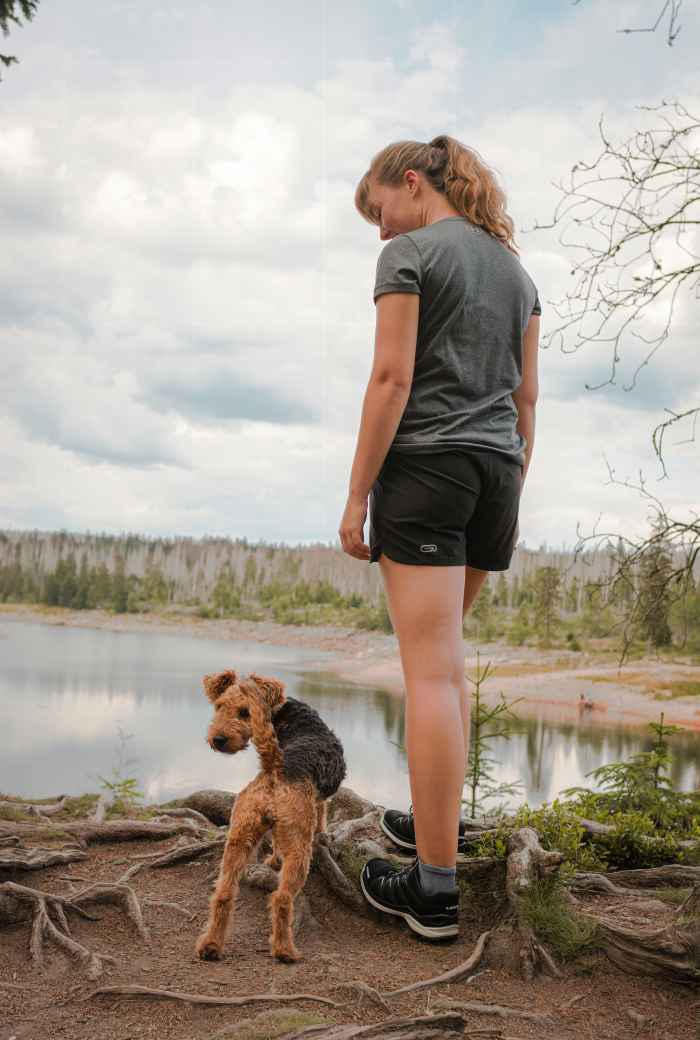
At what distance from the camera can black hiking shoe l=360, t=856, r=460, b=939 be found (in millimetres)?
2533

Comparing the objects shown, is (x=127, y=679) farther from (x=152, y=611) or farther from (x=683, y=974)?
(x=683, y=974)

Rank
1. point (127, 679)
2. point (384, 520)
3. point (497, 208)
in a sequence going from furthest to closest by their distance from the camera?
point (127, 679)
point (497, 208)
point (384, 520)

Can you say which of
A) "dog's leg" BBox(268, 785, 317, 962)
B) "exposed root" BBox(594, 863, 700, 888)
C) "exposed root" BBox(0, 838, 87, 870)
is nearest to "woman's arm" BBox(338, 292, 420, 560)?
"dog's leg" BBox(268, 785, 317, 962)

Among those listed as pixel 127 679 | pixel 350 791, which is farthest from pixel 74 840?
pixel 127 679

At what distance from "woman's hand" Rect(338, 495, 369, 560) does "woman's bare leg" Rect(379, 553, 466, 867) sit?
84mm

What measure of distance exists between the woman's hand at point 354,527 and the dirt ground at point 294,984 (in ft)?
3.82

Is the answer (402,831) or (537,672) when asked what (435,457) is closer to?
(402,831)

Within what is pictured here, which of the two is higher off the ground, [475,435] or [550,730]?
[475,435]

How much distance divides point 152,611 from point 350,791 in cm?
3501

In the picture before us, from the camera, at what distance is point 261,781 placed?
8.13 ft

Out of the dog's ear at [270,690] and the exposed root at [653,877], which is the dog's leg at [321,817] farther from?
the exposed root at [653,877]

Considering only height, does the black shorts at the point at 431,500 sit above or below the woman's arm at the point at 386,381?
below

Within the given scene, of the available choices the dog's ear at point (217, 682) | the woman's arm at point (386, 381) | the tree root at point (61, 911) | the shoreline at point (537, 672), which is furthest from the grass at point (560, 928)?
the shoreline at point (537, 672)

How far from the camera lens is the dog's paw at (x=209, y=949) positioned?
2.43 metres
